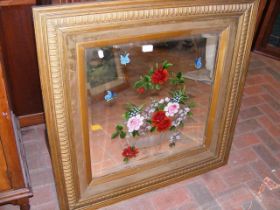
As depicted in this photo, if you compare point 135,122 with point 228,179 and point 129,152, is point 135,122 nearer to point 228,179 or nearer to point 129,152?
point 129,152

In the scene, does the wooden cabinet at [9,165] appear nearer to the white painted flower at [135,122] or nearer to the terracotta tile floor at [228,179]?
the terracotta tile floor at [228,179]

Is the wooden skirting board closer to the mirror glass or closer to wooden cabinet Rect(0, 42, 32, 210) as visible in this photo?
wooden cabinet Rect(0, 42, 32, 210)

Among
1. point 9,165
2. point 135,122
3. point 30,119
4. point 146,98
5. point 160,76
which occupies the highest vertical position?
point 160,76

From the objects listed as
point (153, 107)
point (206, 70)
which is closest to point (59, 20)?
point (153, 107)

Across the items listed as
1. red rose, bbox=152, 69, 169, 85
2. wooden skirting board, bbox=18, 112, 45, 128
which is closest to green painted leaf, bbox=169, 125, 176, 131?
red rose, bbox=152, 69, 169, 85

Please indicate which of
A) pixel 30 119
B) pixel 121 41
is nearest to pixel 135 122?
pixel 121 41

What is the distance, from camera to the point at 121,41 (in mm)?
1243

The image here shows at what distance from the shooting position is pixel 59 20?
109 centimetres

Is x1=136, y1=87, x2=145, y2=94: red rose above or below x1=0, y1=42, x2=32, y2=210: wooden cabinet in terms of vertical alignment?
above

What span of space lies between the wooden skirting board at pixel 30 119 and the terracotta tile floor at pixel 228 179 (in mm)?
32

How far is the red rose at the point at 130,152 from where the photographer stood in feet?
5.29

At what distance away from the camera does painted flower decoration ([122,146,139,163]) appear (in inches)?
63.5

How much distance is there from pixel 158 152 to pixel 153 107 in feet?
0.96

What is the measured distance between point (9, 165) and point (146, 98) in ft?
2.16
